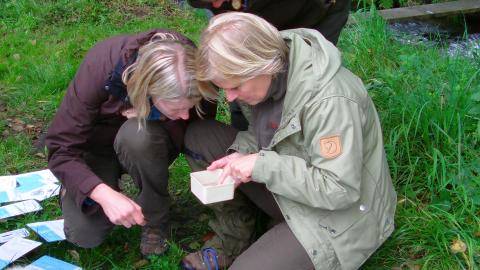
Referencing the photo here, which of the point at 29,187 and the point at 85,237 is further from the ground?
the point at 85,237

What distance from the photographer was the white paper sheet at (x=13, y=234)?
8.59ft

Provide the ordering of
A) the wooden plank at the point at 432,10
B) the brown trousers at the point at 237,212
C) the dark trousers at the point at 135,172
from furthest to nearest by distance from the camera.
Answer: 1. the wooden plank at the point at 432,10
2. the dark trousers at the point at 135,172
3. the brown trousers at the point at 237,212

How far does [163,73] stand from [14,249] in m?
1.10

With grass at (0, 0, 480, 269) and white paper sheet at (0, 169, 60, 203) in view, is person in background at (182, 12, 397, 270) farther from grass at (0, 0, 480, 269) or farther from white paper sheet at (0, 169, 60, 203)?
white paper sheet at (0, 169, 60, 203)

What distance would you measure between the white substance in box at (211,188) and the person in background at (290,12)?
13.5 inches

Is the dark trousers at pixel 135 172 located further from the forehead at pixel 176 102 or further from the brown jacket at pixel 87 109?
the forehead at pixel 176 102

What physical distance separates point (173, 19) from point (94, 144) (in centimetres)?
341

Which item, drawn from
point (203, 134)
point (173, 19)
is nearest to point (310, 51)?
point (203, 134)

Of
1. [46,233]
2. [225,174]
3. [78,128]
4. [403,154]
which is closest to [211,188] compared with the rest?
[225,174]

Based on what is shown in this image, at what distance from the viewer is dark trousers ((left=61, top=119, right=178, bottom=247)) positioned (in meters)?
2.31

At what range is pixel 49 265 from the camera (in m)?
2.45

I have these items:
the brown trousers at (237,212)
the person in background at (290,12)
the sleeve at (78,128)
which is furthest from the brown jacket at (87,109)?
the person in background at (290,12)

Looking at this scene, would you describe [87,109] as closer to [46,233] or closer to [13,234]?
[46,233]

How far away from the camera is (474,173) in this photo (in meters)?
2.59
